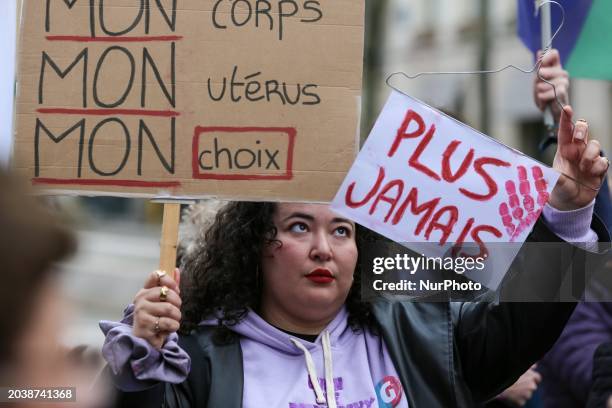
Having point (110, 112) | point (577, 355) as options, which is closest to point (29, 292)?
point (110, 112)

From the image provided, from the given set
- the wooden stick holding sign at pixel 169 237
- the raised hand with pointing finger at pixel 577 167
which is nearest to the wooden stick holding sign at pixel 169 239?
the wooden stick holding sign at pixel 169 237

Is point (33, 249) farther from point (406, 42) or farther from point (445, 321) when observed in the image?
point (406, 42)

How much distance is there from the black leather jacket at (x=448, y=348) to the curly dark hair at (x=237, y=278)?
2.2 inches

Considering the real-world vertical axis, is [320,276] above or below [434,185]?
below

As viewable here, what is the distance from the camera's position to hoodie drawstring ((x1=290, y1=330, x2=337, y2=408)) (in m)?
2.29

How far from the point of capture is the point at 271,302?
8.13 feet

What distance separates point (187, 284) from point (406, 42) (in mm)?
20888

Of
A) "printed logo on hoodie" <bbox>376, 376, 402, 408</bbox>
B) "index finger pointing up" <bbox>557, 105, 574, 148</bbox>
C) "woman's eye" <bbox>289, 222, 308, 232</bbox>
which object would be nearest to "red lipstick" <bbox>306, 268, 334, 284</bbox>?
"woman's eye" <bbox>289, 222, 308, 232</bbox>

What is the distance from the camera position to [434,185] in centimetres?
239

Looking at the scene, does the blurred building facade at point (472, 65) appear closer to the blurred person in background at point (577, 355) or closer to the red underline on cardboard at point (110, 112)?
the blurred person in background at point (577, 355)

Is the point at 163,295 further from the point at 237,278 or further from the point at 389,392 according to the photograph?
the point at 389,392

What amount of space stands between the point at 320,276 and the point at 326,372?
224 mm

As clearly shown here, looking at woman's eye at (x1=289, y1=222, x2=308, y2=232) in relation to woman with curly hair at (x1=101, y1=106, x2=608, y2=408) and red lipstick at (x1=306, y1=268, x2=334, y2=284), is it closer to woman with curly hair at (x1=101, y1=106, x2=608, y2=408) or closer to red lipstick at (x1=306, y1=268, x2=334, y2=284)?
woman with curly hair at (x1=101, y1=106, x2=608, y2=408)

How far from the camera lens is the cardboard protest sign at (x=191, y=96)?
7.73ft
